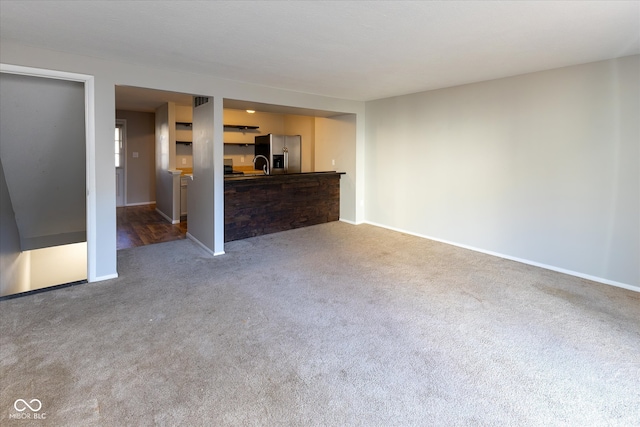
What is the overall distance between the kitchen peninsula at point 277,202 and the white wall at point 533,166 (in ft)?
4.51

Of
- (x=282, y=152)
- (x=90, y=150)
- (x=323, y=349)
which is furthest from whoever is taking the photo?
(x=282, y=152)

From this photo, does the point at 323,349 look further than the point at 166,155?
No

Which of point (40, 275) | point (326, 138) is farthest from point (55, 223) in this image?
point (326, 138)

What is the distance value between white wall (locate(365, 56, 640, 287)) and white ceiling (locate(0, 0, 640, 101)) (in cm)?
36

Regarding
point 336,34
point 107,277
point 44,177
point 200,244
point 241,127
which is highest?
point 241,127

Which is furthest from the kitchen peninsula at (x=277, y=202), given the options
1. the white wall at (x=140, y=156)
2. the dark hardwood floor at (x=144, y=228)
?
the white wall at (x=140, y=156)

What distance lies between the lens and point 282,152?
25.3 feet

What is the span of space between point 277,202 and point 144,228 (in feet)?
8.05

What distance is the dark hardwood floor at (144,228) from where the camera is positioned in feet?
17.1

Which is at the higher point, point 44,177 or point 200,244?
point 44,177

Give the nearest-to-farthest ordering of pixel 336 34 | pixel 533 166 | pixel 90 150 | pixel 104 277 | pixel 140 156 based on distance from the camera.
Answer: pixel 336 34
pixel 90 150
pixel 104 277
pixel 533 166
pixel 140 156

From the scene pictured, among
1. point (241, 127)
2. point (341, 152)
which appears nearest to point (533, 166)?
point (341, 152)

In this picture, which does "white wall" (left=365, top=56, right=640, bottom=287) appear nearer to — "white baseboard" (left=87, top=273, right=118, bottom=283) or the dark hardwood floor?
the dark hardwood floor

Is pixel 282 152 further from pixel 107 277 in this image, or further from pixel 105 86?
Result: pixel 107 277
